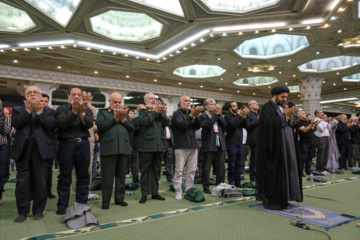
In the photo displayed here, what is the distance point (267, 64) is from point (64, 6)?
12257 mm

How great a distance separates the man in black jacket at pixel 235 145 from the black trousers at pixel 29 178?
334 cm

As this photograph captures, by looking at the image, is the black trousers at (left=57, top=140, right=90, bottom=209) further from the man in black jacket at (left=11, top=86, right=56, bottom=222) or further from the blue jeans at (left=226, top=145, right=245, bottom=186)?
the blue jeans at (left=226, top=145, right=245, bottom=186)

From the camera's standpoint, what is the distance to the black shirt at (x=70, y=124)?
3.23 m

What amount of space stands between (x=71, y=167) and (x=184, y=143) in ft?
5.81

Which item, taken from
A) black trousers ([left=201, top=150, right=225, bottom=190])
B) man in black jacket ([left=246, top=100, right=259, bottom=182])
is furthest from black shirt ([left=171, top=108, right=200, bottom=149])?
man in black jacket ([left=246, top=100, right=259, bottom=182])

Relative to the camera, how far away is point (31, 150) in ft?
10.5

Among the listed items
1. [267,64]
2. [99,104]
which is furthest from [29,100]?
[99,104]

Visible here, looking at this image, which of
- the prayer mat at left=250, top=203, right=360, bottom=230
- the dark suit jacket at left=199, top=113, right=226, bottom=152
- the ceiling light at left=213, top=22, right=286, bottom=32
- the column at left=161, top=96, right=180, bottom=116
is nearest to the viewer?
the prayer mat at left=250, top=203, right=360, bottom=230

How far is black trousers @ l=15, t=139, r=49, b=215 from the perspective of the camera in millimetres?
3125

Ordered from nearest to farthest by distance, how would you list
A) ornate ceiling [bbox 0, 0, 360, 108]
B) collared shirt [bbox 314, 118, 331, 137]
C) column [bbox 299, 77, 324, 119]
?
collared shirt [bbox 314, 118, 331, 137] → ornate ceiling [bbox 0, 0, 360, 108] → column [bbox 299, 77, 324, 119]

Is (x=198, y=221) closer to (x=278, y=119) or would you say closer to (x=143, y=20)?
(x=278, y=119)

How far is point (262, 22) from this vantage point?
33.5 feet

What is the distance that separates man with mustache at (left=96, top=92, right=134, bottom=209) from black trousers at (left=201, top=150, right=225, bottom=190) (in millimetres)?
1535

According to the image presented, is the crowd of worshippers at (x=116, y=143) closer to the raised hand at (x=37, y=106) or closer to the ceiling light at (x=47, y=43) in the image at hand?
the raised hand at (x=37, y=106)
